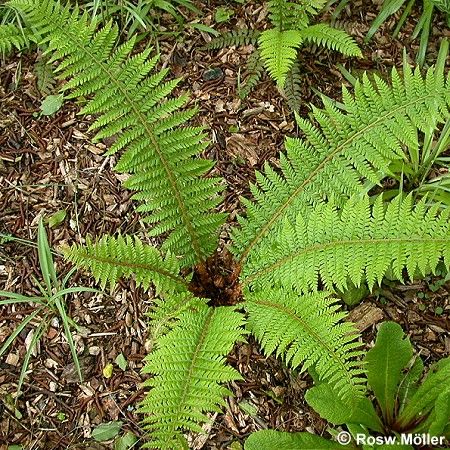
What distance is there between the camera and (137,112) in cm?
278

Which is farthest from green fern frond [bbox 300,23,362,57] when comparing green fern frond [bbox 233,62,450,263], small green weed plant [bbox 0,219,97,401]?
small green weed plant [bbox 0,219,97,401]

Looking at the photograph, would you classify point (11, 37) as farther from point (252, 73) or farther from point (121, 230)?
point (252, 73)

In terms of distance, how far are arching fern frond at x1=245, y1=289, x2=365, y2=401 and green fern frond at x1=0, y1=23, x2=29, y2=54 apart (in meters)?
2.16

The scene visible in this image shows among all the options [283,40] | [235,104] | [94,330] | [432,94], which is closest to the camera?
[432,94]

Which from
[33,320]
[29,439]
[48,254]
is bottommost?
[29,439]

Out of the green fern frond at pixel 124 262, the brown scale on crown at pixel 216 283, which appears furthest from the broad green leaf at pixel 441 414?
the green fern frond at pixel 124 262

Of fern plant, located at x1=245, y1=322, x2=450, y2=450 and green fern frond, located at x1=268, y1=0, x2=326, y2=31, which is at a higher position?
green fern frond, located at x1=268, y1=0, x2=326, y2=31

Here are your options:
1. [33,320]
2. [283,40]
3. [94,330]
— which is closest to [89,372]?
[94,330]

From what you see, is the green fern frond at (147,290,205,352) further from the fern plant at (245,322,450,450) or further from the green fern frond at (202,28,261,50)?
the green fern frond at (202,28,261,50)

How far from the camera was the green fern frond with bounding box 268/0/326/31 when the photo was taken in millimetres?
3615

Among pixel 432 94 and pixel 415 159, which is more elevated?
pixel 432 94

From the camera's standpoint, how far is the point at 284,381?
10.2 feet

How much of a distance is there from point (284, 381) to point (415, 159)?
148cm

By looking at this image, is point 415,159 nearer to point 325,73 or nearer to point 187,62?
point 325,73
